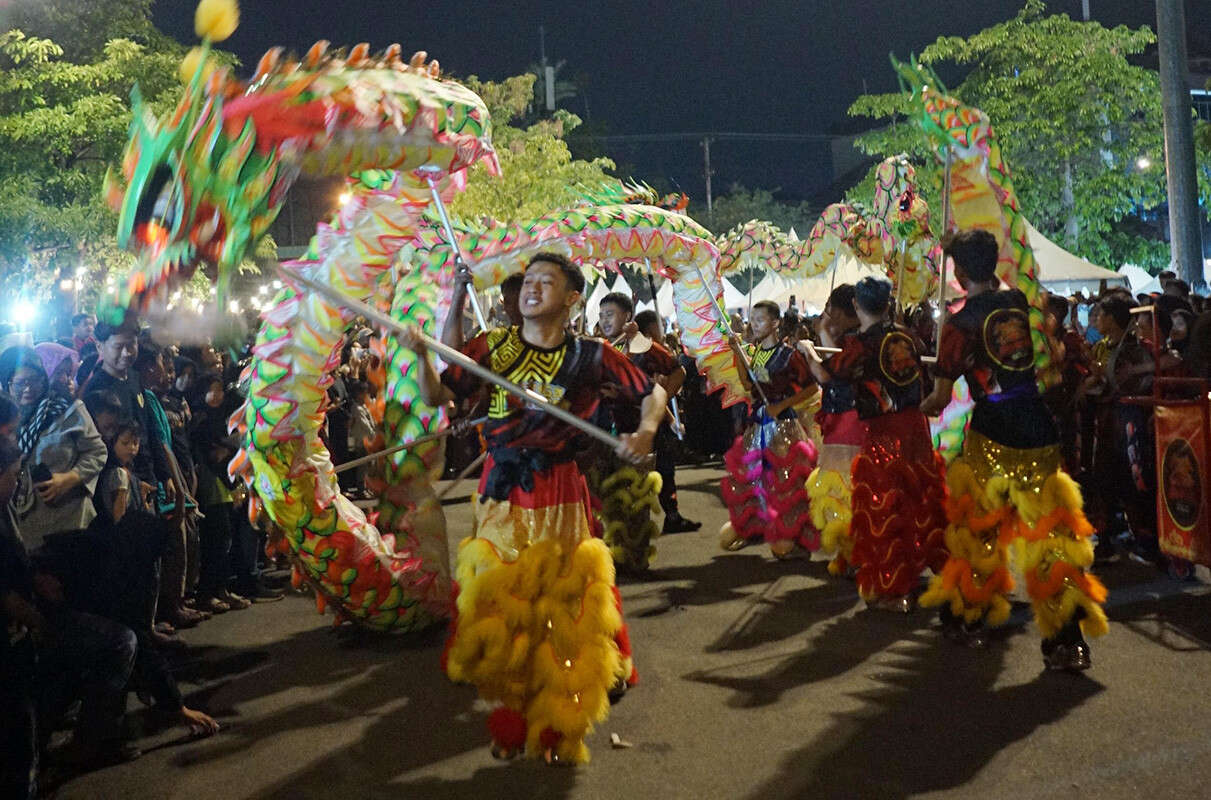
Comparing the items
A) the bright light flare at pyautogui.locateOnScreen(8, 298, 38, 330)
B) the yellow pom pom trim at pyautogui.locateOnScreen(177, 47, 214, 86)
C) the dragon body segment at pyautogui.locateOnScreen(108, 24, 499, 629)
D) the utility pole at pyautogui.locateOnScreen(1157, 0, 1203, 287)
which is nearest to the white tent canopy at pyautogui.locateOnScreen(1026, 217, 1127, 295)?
the utility pole at pyautogui.locateOnScreen(1157, 0, 1203, 287)

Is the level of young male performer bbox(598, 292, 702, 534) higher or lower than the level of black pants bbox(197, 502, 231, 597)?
higher

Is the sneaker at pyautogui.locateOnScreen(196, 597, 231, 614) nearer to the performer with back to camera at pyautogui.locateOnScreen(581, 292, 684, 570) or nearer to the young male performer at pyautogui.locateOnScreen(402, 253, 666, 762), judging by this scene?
the performer with back to camera at pyautogui.locateOnScreen(581, 292, 684, 570)

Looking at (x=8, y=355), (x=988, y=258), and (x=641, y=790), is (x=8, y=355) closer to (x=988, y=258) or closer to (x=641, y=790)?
(x=641, y=790)

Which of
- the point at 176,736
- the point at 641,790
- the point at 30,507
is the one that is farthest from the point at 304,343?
the point at 641,790

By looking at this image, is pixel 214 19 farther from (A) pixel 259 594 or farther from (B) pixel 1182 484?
(B) pixel 1182 484

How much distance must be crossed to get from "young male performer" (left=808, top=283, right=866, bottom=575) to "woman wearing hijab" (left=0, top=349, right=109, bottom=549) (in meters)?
4.24

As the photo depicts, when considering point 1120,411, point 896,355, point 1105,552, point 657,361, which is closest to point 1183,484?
point 1120,411

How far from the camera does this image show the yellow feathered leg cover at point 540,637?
420 cm

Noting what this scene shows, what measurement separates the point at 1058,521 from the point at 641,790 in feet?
7.79

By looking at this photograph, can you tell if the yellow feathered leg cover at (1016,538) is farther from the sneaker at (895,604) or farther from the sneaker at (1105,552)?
the sneaker at (1105,552)

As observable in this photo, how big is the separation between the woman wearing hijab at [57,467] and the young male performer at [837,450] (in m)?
4.24

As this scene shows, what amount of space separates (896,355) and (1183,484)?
1908mm

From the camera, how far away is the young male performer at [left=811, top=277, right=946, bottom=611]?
20.9ft

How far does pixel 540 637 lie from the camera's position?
14.0 ft
